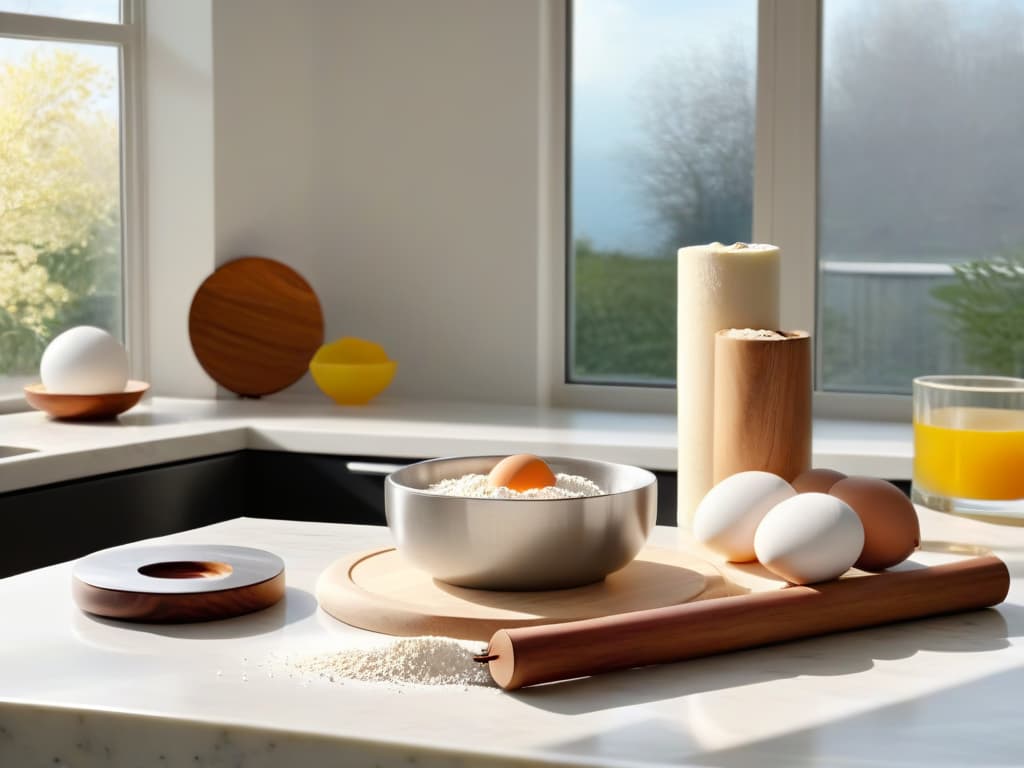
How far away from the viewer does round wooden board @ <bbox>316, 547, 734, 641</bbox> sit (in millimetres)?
1038

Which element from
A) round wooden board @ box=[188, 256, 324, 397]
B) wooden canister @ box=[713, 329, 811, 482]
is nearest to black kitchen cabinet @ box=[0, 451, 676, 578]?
round wooden board @ box=[188, 256, 324, 397]

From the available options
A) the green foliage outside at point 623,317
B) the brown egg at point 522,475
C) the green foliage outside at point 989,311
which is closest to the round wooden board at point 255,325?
the green foliage outside at point 623,317

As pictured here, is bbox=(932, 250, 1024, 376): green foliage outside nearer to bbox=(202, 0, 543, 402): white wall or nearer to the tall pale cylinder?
bbox=(202, 0, 543, 402): white wall

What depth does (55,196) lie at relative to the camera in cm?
304

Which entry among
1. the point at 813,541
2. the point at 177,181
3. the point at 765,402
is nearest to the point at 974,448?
the point at 765,402

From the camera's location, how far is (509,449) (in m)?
2.51

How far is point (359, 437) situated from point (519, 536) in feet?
4.96

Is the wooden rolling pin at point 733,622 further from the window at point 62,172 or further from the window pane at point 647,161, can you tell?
the window at point 62,172

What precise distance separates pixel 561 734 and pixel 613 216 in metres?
2.42

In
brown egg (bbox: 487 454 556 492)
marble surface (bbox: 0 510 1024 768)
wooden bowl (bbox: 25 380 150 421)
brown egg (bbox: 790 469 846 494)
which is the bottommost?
marble surface (bbox: 0 510 1024 768)

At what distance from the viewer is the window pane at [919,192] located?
2816 millimetres

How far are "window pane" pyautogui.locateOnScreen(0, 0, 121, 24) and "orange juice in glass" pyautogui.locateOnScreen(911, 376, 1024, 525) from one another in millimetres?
2276

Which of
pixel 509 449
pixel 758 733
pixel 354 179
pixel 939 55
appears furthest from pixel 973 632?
pixel 354 179

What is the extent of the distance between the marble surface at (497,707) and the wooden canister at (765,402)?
12.7 inches
